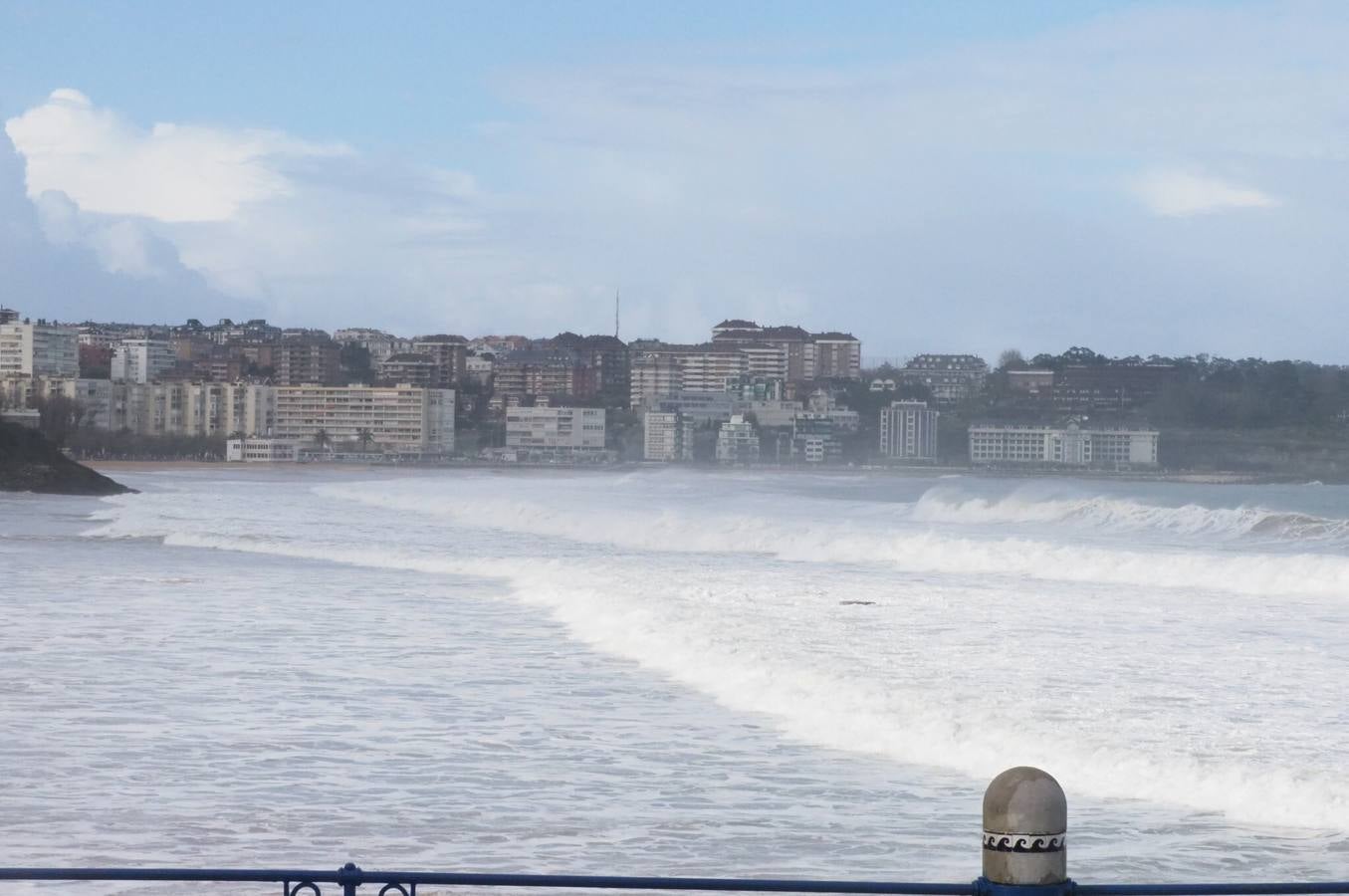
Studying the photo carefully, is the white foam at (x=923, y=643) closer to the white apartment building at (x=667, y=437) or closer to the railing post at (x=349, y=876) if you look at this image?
the railing post at (x=349, y=876)

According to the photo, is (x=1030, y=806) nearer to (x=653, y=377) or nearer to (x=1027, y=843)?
(x=1027, y=843)

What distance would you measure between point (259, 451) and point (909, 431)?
50.5 m

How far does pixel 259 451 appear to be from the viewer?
12825 centimetres

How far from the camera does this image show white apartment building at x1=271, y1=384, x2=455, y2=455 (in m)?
140

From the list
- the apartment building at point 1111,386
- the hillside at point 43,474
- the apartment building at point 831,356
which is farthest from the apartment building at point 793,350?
the hillside at point 43,474

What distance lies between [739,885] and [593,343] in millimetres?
164302

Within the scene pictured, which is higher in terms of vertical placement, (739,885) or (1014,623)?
(739,885)

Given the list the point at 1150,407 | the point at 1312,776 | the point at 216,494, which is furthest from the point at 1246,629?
the point at 1150,407

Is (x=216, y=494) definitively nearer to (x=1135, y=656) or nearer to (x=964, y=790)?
(x=1135, y=656)

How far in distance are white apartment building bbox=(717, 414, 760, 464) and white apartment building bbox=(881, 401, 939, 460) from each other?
1099 centimetres

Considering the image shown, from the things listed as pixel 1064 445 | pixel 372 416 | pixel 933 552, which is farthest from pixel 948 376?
A: pixel 933 552

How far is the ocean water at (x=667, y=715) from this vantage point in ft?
24.1

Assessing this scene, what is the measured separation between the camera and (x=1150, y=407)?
114 m

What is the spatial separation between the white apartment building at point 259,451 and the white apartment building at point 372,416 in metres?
4.17
